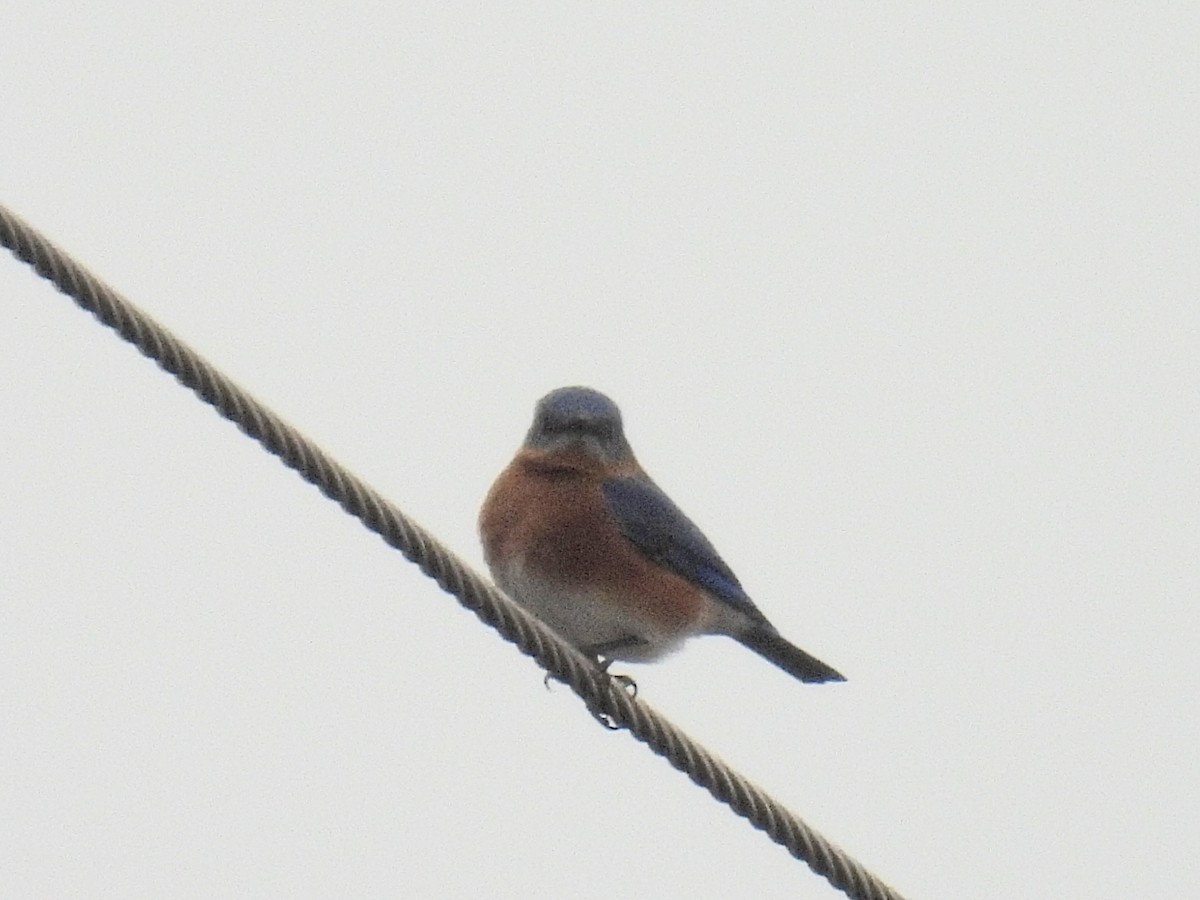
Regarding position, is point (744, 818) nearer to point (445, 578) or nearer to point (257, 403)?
point (445, 578)

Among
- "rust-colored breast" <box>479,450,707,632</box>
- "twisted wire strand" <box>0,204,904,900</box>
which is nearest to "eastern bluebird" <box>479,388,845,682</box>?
"rust-colored breast" <box>479,450,707,632</box>

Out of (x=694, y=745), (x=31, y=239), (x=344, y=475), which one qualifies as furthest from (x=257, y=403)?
(x=694, y=745)

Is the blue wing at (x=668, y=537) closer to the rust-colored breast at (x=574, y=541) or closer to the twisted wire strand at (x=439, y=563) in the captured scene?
the rust-colored breast at (x=574, y=541)

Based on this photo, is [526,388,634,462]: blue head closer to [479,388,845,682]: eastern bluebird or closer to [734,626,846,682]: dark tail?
[479,388,845,682]: eastern bluebird

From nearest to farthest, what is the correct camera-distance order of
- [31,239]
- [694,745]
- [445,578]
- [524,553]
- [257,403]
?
[31,239], [257,403], [445,578], [694,745], [524,553]

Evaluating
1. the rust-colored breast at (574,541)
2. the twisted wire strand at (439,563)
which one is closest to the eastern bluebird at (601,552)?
the rust-colored breast at (574,541)

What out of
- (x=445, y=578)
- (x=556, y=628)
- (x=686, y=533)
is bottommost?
(x=445, y=578)

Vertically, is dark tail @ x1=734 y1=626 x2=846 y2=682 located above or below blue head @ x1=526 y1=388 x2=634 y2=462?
below
